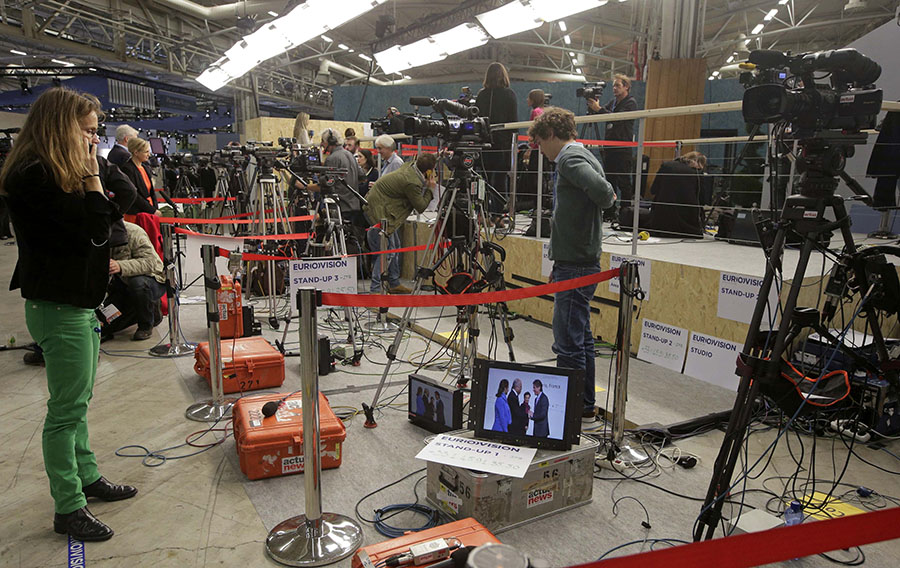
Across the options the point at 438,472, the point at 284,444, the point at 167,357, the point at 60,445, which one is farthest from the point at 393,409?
the point at 167,357

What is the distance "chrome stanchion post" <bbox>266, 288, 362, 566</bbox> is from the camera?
2031 millimetres

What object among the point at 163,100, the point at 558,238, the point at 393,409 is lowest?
the point at 393,409

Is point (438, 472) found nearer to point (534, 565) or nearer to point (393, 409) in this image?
point (393, 409)

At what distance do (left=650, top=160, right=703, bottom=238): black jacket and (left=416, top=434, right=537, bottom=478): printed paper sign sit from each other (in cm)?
360

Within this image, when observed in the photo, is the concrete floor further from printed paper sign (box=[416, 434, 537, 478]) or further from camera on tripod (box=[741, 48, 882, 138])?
camera on tripod (box=[741, 48, 882, 138])

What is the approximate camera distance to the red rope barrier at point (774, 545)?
3.23ft

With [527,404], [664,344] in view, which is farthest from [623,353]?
[527,404]

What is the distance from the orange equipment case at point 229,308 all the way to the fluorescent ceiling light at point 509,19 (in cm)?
379

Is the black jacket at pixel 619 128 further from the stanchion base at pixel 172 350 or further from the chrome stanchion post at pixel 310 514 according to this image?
the chrome stanchion post at pixel 310 514

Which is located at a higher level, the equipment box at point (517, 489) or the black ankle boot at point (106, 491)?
the equipment box at point (517, 489)

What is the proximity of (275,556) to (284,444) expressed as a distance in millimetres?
637

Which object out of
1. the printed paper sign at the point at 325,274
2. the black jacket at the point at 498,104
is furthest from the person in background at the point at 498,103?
the printed paper sign at the point at 325,274

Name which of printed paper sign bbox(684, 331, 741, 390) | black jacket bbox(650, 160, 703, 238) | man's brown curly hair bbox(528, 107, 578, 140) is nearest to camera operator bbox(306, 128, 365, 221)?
black jacket bbox(650, 160, 703, 238)

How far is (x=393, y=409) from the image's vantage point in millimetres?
3545
